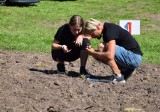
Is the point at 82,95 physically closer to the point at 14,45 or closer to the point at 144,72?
the point at 144,72

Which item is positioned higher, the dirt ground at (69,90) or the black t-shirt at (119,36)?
the black t-shirt at (119,36)

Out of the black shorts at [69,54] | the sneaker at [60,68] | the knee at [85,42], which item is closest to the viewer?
the knee at [85,42]

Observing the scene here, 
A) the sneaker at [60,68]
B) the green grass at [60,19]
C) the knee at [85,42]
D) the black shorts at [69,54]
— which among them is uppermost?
the knee at [85,42]

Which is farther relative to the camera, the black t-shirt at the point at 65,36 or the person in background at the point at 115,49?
the black t-shirt at the point at 65,36

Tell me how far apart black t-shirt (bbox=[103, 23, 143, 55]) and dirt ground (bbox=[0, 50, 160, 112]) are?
1.72ft

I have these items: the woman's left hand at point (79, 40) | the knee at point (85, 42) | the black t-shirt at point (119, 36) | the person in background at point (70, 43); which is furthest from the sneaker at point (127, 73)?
the woman's left hand at point (79, 40)

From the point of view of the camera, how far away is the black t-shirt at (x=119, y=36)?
6809 mm

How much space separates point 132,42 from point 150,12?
11552mm

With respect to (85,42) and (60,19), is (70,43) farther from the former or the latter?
(60,19)

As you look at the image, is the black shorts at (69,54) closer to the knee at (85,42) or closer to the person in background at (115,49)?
the knee at (85,42)

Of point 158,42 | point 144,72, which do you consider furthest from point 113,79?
point 158,42

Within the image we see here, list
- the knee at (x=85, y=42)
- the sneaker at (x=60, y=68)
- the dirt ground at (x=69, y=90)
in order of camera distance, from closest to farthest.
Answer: the dirt ground at (x=69, y=90) < the knee at (x=85, y=42) < the sneaker at (x=60, y=68)

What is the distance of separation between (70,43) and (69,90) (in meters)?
1.23

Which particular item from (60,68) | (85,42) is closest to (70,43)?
(85,42)
